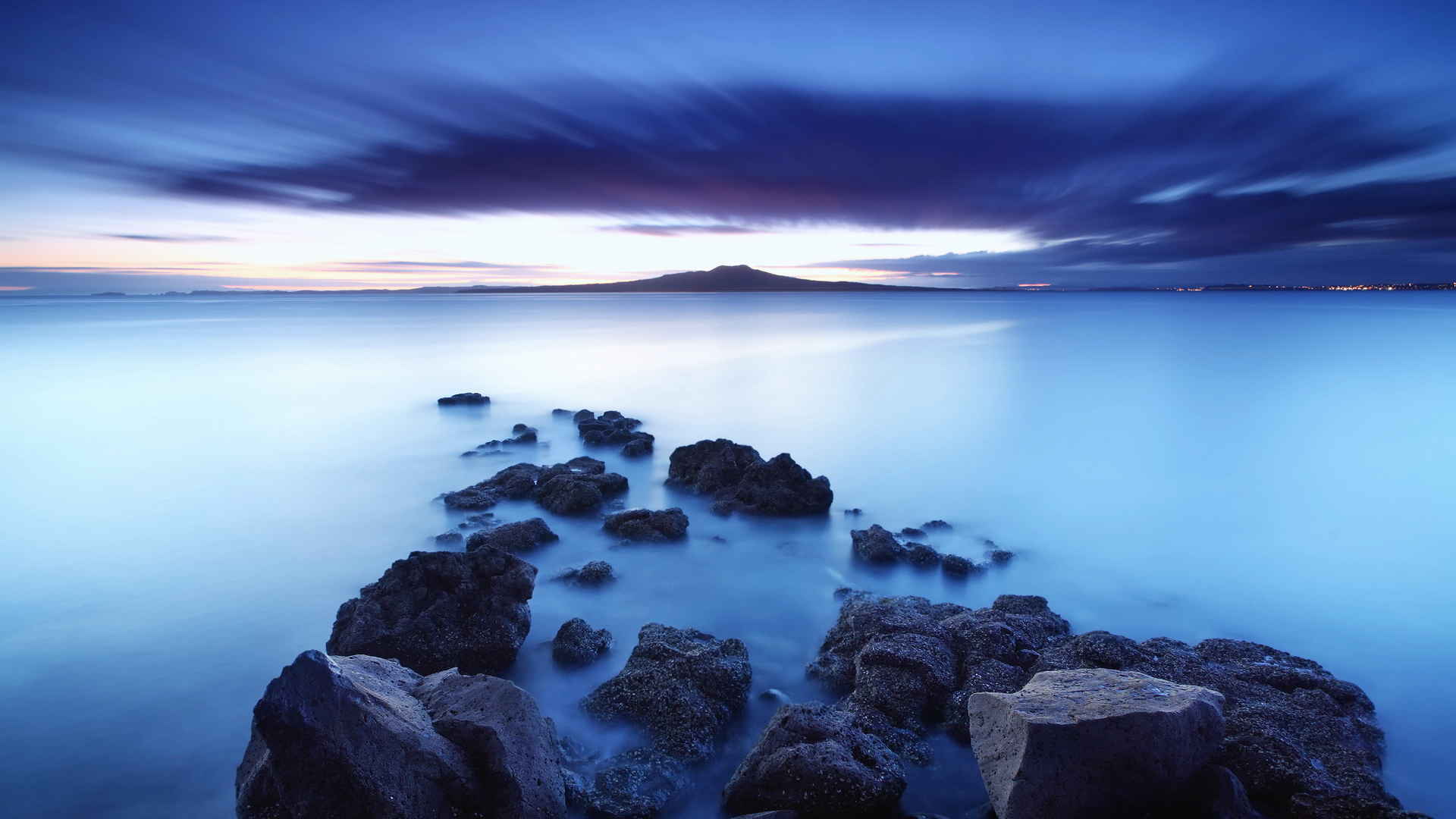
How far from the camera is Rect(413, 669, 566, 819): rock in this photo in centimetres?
360

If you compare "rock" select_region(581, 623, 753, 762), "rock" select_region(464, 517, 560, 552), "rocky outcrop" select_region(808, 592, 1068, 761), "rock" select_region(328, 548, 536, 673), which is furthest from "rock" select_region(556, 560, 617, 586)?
"rocky outcrop" select_region(808, 592, 1068, 761)

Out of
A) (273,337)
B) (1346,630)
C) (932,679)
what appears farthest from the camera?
(273,337)

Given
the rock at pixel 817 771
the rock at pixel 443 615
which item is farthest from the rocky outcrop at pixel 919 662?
the rock at pixel 443 615

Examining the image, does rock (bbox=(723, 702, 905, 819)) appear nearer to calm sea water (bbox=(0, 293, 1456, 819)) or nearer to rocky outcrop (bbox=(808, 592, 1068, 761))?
calm sea water (bbox=(0, 293, 1456, 819))

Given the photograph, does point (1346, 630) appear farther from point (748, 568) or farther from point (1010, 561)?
point (748, 568)

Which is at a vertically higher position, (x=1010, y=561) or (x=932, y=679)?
(x=932, y=679)

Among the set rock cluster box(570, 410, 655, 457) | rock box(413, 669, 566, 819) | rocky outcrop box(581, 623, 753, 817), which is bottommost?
rock cluster box(570, 410, 655, 457)

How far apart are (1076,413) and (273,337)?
4342 cm

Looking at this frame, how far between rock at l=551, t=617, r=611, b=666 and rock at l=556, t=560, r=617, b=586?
4.03 feet

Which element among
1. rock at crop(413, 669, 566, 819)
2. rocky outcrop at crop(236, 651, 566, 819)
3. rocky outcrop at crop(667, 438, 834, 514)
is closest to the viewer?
rocky outcrop at crop(236, 651, 566, 819)

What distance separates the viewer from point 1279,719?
14.8 ft

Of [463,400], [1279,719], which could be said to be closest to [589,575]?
[1279,719]

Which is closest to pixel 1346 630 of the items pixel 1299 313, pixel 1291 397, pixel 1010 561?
pixel 1010 561

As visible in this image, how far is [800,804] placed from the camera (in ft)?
12.4
